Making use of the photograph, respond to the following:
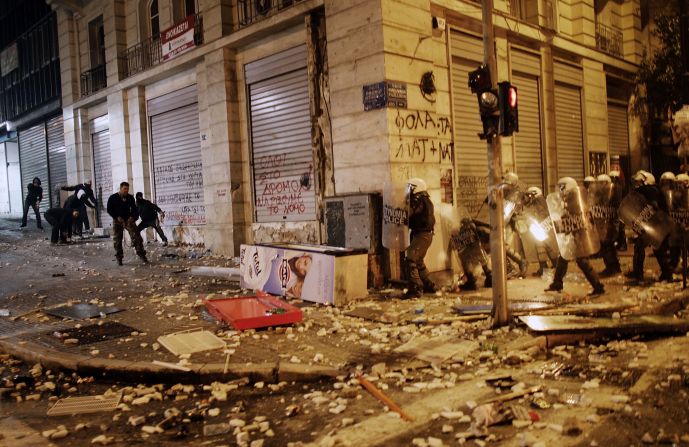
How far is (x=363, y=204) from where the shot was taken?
980cm

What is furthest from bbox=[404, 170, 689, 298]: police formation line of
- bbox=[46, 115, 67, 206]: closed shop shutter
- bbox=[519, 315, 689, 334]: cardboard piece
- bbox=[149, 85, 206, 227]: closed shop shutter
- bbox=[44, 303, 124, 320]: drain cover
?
bbox=[46, 115, 67, 206]: closed shop shutter

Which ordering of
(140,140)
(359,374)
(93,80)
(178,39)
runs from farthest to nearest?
(93,80), (140,140), (178,39), (359,374)

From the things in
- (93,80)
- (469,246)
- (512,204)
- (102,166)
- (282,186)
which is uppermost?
(93,80)

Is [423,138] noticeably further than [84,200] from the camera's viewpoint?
No

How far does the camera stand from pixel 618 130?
1800 centimetres

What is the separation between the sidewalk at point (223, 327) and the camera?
5.39m

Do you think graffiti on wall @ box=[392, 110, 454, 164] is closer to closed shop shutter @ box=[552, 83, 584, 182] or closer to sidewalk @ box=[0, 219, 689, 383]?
sidewalk @ box=[0, 219, 689, 383]

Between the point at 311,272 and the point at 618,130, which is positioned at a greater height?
the point at 618,130

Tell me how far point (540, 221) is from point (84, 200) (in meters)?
15.2

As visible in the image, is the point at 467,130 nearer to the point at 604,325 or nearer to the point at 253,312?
the point at 604,325

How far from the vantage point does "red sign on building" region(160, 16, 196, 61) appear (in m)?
14.8

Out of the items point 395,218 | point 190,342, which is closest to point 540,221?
point 395,218

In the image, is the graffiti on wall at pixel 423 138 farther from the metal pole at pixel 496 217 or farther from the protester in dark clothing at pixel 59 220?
the protester in dark clothing at pixel 59 220

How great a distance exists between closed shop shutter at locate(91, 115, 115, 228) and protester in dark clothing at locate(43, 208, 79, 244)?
2.50 meters
